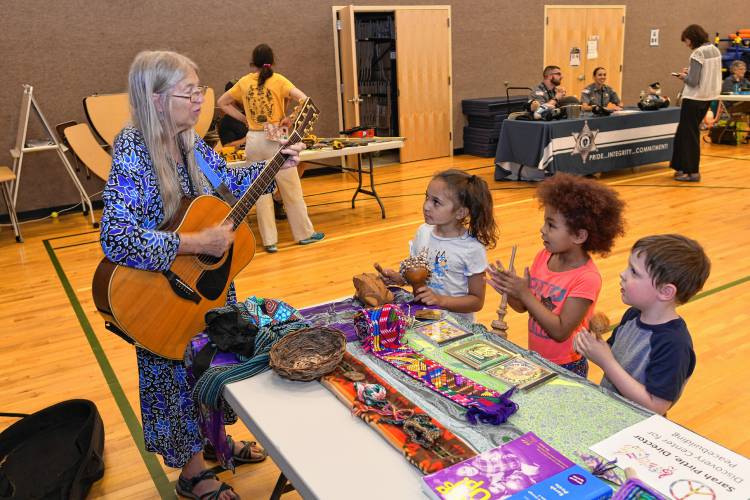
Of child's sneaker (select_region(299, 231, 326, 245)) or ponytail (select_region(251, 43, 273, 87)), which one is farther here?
child's sneaker (select_region(299, 231, 326, 245))

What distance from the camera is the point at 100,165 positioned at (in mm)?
6914

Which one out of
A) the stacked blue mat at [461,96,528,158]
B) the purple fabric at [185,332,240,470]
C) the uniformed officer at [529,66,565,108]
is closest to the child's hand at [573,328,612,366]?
the purple fabric at [185,332,240,470]

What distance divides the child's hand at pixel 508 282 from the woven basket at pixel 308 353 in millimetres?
642

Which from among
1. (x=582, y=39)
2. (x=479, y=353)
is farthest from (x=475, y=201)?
(x=582, y=39)

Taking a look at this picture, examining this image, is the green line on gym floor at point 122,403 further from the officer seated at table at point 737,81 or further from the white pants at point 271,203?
the officer seated at table at point 737,81

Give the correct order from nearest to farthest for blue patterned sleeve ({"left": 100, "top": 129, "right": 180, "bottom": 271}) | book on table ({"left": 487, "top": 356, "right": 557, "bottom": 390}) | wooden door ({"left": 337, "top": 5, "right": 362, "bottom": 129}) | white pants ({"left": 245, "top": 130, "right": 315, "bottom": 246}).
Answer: book on table ({"left": 487, "top": 356, "right": 557, "bottom": 390})
blue patterned sleeve ({"left": 100, "top": 129, "right": 180, "bottom": 271})
white pants ({"left": 245, "top": 130, "right": 315, "bottom": 246})
wooden door ({"left": 337, "top": 5, "right": 362, "bottom": 129})

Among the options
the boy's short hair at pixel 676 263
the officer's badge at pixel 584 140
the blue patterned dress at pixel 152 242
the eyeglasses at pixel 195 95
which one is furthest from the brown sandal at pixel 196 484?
the officer's badge at pixel 584 140

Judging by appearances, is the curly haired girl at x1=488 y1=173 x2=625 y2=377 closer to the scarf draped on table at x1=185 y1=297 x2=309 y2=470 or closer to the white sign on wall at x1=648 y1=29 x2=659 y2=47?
the scarf draped on table at x1=185 y1=297 x2=309 y2=470

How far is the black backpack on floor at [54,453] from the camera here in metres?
2.34

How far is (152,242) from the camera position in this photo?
Answer: 1.96 meters

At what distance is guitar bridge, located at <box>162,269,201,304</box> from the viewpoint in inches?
84.6

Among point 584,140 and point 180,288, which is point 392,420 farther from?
point 584,140

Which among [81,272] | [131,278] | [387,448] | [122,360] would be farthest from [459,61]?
[387,448]

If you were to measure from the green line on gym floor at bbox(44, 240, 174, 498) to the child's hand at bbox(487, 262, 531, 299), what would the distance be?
59.1 inches
